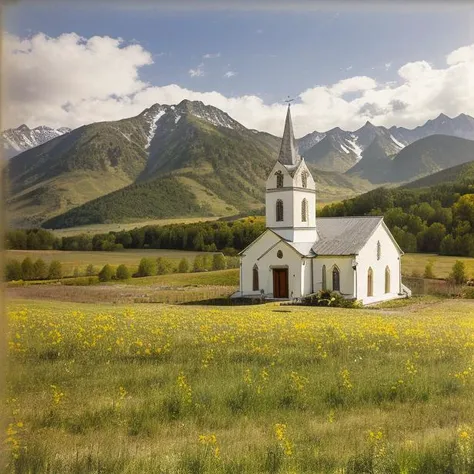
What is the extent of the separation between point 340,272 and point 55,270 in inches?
836

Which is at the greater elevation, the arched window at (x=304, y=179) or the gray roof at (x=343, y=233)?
the arched window at (x=304, y=179)

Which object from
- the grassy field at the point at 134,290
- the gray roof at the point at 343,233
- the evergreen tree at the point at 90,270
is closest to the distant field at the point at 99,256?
the evergreen tree at the point at 90,270

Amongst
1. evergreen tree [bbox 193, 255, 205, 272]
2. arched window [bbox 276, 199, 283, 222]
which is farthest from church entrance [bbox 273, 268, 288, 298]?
evergreen tree [bbox 193, 255, 205, 272]

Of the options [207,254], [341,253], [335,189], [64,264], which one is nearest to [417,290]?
[341,253]

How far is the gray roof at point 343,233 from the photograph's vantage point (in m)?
33.2

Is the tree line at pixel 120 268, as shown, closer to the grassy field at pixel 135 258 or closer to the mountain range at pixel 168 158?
the grassy field at pixel 135 258

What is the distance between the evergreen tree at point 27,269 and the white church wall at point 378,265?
2251 cm

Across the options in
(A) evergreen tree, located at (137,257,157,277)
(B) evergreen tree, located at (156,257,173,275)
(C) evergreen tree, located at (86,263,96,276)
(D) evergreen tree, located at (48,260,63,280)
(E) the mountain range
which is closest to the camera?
(E) the mountain range

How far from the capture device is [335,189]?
2111 inches

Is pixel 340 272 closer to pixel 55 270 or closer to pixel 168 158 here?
pixel 168 158

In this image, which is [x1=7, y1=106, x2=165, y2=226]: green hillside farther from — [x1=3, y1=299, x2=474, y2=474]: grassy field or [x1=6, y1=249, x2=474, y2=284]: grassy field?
[x1=3, y1=299, x2=474, y2=474]: grassy field

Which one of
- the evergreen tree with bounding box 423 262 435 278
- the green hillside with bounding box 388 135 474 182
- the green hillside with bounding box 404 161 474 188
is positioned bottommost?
the evergreen tree with bounding box 423 262 435 278

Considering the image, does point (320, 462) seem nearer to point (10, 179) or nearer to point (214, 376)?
point (214, 376)

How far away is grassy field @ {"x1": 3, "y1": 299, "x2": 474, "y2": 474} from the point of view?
20.6ft
